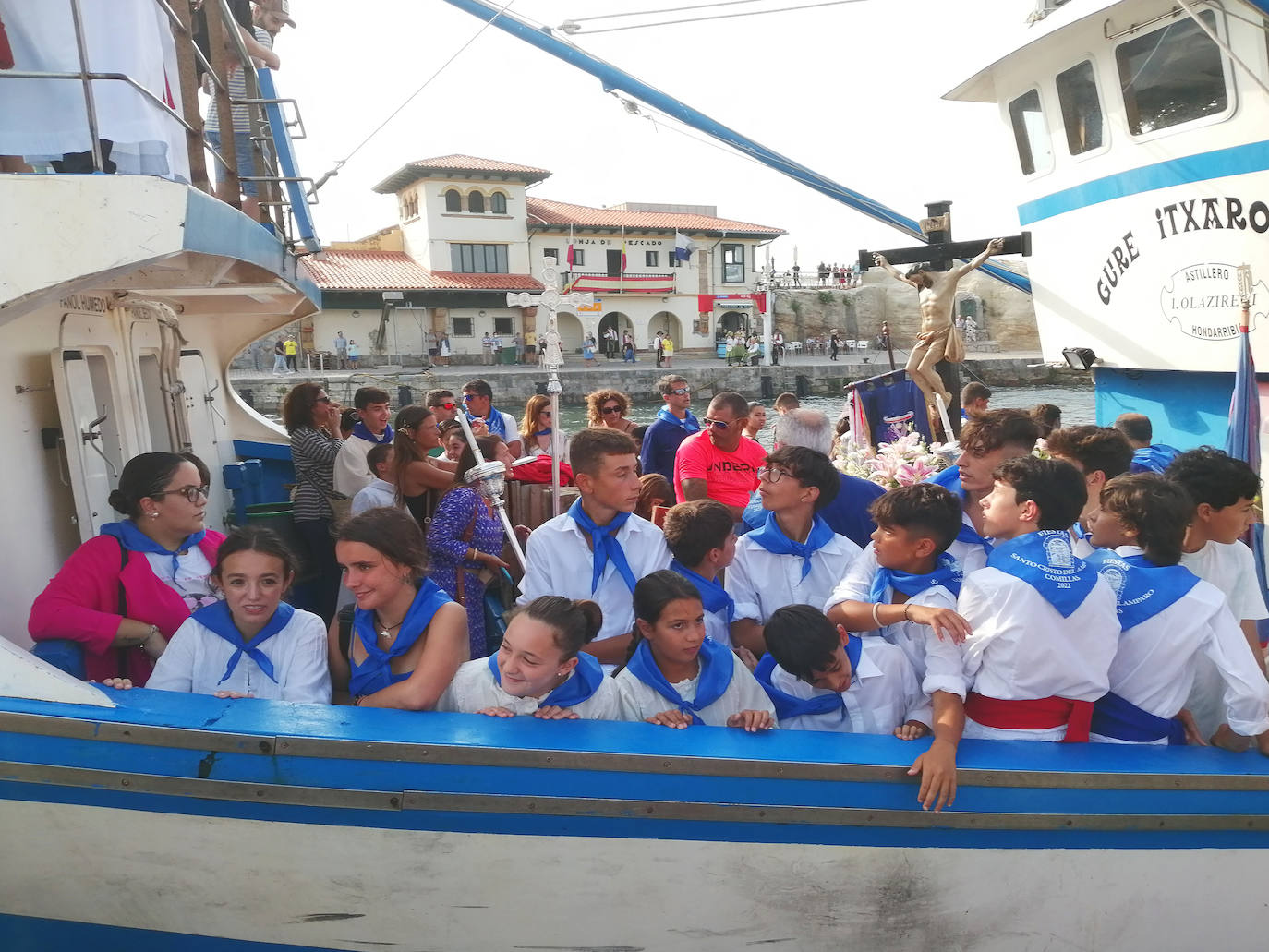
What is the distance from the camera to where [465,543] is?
4.23m

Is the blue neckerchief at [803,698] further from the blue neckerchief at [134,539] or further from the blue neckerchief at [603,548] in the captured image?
the blue neckerchief at [134,539]

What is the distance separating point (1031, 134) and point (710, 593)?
338 inches

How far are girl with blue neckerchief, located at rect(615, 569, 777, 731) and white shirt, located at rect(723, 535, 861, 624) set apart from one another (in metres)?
0.56

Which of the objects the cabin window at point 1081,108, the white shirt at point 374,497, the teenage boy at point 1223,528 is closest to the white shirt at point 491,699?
the white shirt at point 374,497

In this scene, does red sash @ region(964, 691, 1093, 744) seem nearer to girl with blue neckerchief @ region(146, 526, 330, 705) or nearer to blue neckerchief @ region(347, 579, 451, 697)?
blue neckerchief @ region(347, 579, 451, 697)

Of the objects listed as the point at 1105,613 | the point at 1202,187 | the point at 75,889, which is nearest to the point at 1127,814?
the point at 1105,613

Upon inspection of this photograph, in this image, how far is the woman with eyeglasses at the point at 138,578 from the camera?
311 centimetres

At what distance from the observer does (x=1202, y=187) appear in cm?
783

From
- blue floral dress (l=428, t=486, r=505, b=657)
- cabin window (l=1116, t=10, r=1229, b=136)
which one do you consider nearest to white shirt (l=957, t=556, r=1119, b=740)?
blue floral dress (l=428, t=486, r=505, b=657)

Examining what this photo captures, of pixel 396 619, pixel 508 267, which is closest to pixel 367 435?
pixel 396 619

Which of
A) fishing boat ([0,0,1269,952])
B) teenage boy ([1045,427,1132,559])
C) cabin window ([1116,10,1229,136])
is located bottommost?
fishing boat ([0,0,1269,952])

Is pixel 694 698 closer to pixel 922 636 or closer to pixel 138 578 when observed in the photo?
pixel 922 636

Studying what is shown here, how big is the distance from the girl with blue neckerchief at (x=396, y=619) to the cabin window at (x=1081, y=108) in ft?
28.4

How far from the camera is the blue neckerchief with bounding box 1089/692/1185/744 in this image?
2828 mm
